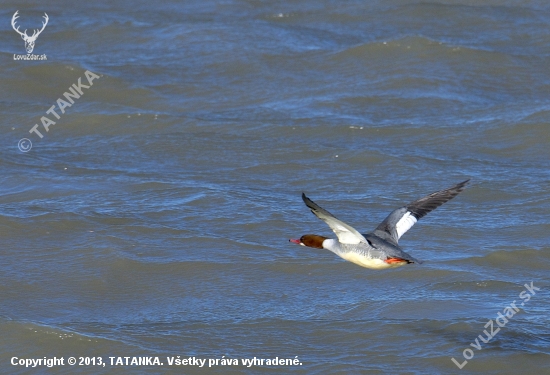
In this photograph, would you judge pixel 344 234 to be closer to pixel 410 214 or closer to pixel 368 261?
pixel 368 261

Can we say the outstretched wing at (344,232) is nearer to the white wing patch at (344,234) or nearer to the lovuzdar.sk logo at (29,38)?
the white wing patch at (344,234)

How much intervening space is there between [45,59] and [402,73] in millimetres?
5303

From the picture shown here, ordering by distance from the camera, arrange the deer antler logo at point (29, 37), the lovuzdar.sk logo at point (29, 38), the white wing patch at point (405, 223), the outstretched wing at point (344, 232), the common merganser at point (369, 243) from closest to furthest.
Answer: the outstretched wing at point (344, 232) → the common merganser at point (369, 243) → the white wing patch at point (405, 223) → the lovuzdar.sk logo at point (29, 38) → the deer antler logo at point (29, 37)

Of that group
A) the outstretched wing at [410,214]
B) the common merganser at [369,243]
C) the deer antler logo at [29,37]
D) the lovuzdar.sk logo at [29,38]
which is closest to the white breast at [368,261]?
the common merganser at [369,243]

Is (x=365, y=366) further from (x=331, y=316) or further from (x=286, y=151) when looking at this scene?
(x=286, y=151)

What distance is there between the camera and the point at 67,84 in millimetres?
13367

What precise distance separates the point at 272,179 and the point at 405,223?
11.3 feet

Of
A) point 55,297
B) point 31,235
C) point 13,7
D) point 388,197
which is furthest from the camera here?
point 13,7

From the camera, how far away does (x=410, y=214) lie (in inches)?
290

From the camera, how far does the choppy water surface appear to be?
23.5 feet

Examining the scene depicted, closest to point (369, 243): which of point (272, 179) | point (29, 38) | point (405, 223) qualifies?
point (405, 223)

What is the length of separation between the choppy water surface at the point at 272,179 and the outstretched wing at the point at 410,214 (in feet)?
2.29

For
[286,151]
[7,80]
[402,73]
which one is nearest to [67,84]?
[7,80]

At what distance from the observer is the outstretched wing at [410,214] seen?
23.8ft
